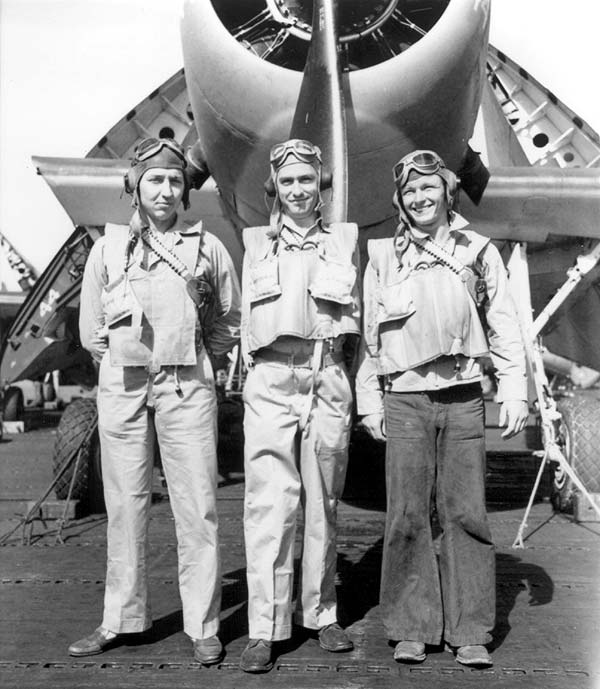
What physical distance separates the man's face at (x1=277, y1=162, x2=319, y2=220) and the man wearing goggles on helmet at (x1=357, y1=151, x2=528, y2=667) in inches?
12.4

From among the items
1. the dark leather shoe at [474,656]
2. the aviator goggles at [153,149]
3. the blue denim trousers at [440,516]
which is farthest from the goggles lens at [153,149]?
the dark leather shoe at [474,656]

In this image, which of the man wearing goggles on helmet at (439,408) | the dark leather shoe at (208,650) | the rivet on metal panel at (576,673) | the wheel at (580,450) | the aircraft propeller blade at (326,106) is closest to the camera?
the rivet on metal panel at (576,673)

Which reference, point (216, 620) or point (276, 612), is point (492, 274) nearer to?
point (276, 612)

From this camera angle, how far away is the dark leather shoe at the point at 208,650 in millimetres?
2336

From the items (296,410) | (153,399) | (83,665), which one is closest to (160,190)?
(153,399)

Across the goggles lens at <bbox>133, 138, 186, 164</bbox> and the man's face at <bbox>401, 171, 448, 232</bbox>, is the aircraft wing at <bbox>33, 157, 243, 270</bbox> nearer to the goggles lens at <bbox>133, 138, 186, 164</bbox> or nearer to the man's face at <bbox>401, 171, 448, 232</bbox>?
the goggles lens at <bbox>133, 138, 186, 164</bbox>

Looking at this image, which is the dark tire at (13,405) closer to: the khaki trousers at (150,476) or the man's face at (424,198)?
the khaki trousers at (150,476)

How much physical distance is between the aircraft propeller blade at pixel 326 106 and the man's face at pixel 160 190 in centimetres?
80

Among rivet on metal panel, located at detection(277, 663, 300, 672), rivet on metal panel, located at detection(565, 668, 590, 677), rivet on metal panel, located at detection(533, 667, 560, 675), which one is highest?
rivet on metal panel, located at detection(277, 663, 300, 672)

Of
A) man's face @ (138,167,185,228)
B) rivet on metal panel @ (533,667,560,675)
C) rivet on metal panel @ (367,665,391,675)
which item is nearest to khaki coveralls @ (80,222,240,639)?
man's face @ (138,167,185,228)

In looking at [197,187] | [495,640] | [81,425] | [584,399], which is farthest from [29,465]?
[495,640]

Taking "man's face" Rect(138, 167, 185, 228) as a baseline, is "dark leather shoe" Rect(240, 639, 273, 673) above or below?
below

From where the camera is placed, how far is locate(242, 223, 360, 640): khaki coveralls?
244 centimetres

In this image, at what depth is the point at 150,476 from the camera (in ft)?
8.46
